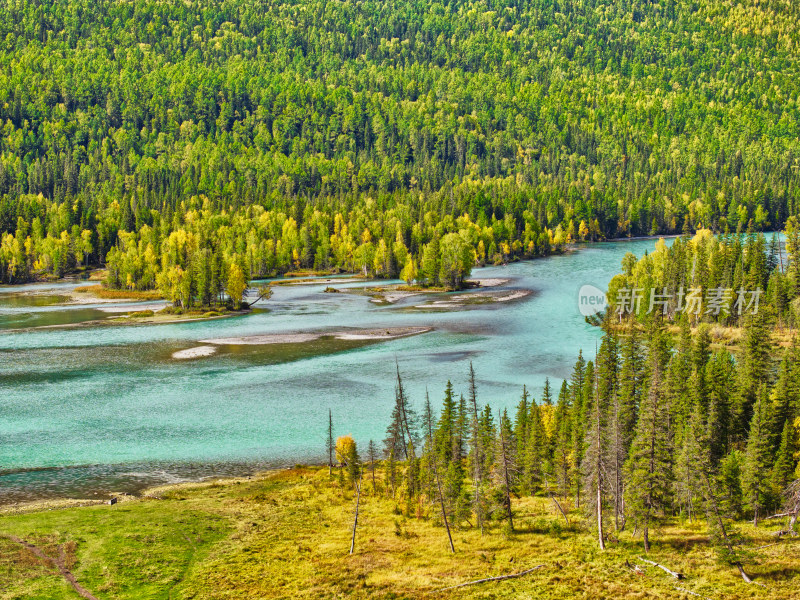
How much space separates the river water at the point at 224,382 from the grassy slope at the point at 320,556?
1140cm

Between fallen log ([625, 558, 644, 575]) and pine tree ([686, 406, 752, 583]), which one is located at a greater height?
pine tree ([686, 406, 752, 583])

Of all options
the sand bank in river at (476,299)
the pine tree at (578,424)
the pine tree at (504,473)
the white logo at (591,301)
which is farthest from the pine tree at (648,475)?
the sand bank in river at (476,299)

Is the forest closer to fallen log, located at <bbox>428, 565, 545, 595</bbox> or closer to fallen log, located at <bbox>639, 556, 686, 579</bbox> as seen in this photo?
fallen log, located at <bbox>639, 556, 686, 579</bbox>

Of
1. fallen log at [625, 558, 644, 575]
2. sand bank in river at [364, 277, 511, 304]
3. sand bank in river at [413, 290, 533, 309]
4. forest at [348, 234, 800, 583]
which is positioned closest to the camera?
fallen log at [625, 558, 644, 575]

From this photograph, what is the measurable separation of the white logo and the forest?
62.1 m

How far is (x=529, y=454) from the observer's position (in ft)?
218

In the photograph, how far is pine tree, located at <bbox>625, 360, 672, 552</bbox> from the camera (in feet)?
165

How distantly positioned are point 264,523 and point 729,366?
187 ft

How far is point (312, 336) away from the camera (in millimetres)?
129625

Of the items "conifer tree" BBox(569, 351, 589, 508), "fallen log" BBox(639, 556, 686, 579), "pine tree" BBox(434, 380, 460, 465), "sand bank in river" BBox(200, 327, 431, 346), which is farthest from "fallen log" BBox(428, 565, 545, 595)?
"sand bank in river" BBox(200, 327, 431, 346)

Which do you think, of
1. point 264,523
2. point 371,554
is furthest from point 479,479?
point 264,523

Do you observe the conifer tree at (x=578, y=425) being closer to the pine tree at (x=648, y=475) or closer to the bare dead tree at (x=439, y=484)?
the pine tree at (x=648, y=475)

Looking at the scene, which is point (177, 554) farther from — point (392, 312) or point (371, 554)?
point (392, 312)

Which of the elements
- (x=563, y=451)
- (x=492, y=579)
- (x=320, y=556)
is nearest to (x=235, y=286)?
(x=563, y=451)
